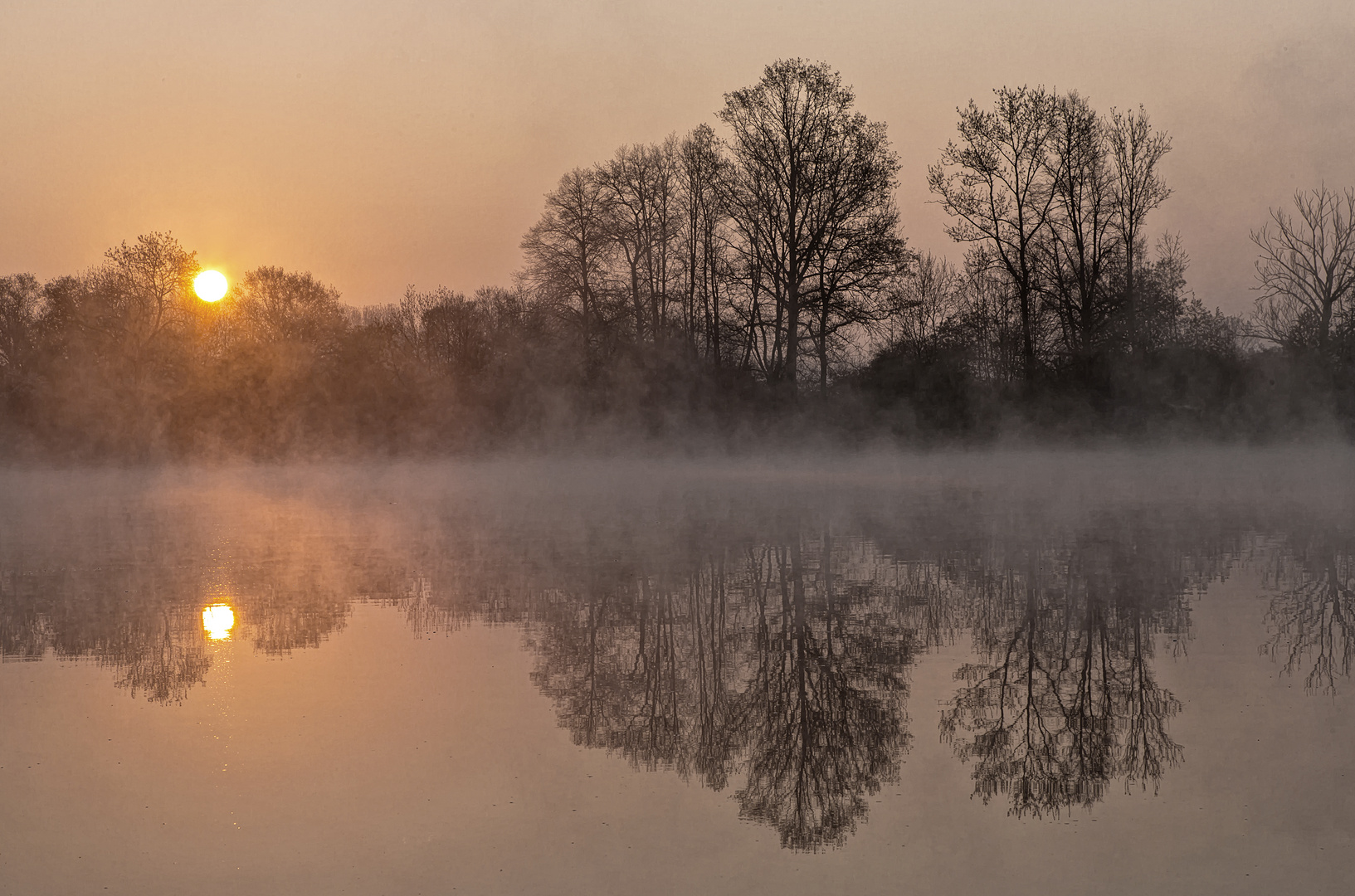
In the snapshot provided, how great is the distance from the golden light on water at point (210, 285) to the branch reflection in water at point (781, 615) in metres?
25.6

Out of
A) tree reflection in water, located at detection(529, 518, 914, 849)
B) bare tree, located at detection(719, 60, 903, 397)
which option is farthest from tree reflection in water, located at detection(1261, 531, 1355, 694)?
bare tree, located at detection(719, 60, 903, 397)

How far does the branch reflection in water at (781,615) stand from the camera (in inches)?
200

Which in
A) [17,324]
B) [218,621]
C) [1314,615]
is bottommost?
[1314,615]

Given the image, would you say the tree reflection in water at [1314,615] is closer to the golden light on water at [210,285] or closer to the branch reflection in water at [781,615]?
the branch reflection in water at [781,615]

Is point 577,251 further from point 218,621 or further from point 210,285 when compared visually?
point 218,621

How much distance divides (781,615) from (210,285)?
3739cm

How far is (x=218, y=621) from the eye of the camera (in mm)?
8344

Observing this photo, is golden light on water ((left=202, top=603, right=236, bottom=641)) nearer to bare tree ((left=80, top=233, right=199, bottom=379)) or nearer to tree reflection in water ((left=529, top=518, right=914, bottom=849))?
tree reflection in water ((left=529, top=518, right=914, bottom=849))

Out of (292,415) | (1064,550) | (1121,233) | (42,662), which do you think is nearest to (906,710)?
(42,662)

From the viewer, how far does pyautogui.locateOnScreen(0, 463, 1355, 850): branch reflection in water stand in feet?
16.6

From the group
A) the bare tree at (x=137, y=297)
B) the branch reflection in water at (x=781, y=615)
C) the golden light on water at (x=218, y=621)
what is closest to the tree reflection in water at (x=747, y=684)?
the branch reflection in water at (x=781, y=615)

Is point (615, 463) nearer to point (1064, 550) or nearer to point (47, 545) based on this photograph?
point (47, 545)

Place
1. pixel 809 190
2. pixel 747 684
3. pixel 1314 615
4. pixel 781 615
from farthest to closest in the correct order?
pixel 809 190 → pixel 781 615 → pixel 1314 615 → pixel 747 684

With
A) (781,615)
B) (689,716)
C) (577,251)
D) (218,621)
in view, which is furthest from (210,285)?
(689,716)
